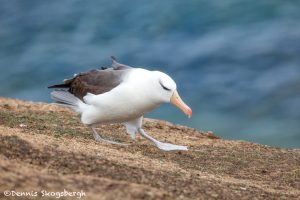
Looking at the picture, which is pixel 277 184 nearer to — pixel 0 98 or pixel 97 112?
pixel 97 112

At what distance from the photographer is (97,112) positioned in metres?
9.04

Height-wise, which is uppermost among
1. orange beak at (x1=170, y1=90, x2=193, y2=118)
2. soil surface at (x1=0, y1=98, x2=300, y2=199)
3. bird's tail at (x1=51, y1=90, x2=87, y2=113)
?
bird's tail at (x1=51, y1=90, x2=87, y2=113)

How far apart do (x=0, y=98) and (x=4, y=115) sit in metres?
4.43

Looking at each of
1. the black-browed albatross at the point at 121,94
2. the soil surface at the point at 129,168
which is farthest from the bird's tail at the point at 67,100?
the soil surface at the point at 129,168

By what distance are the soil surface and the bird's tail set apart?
1.49 ft

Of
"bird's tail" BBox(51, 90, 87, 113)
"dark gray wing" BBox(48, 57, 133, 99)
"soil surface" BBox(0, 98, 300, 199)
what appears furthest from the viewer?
"bird's tail" BBox(51, 90, 87, 113)

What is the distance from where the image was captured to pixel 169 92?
8555mm

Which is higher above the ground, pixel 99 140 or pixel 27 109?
pixel 27 109

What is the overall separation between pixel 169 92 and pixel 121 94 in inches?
25.2

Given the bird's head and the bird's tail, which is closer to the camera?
the bird's head

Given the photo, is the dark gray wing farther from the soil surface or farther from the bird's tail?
the soil surface

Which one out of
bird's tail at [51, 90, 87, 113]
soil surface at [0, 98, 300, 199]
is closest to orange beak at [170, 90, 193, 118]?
soil surface at [0, 98, 300, 199]

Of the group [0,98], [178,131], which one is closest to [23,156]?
[178,131]

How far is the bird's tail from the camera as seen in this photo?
9.51 m
